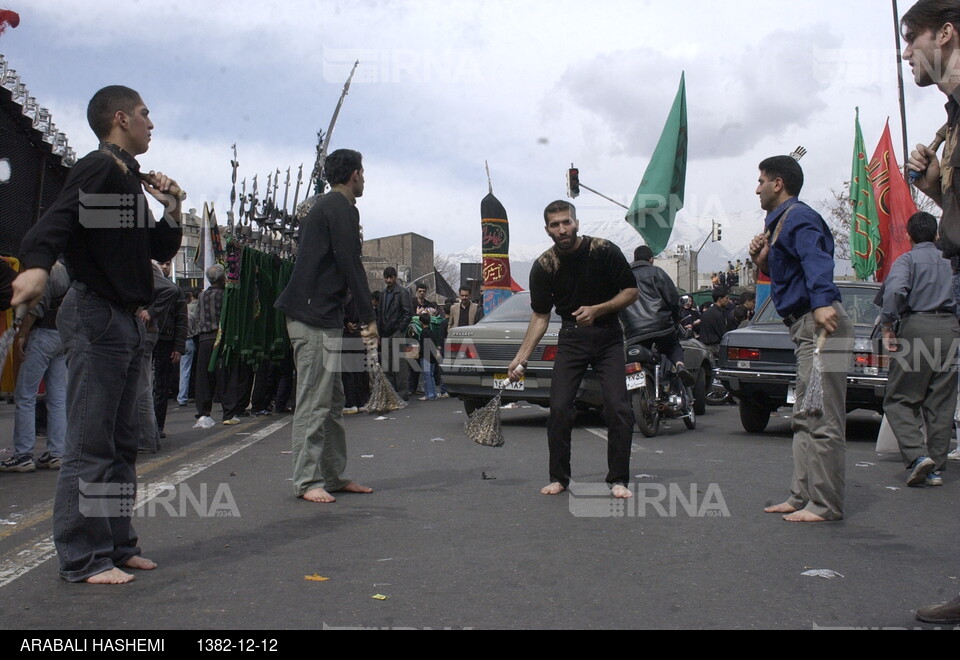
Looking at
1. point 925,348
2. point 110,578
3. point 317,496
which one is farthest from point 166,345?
point 925,348

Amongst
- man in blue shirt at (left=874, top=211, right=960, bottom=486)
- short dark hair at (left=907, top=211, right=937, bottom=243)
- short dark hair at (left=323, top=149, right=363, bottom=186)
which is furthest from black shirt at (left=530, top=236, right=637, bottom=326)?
short dark hair at (left=907, top=211, right=937, bottom=243)

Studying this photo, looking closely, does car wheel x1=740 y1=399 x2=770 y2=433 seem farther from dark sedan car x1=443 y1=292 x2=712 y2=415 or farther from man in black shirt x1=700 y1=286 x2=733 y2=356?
man in black shirt x1=700 y1=286 x2=733 y2=356

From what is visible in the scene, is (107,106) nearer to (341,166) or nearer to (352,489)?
(341,166)

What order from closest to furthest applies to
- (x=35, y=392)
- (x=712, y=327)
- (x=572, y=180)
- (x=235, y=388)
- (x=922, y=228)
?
(x=922, y=228) < (x=35, y=392) < (x=235, y=388) < (x=712, y=327) < (x=572, y=180)

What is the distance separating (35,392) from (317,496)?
3.34 m

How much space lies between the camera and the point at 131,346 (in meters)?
4.48

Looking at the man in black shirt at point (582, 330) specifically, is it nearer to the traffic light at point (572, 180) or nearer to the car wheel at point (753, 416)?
the car wheel at point (753, 416)

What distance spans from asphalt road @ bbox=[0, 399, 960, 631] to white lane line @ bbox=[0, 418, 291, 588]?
0.07ft

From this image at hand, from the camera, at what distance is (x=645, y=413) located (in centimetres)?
1033

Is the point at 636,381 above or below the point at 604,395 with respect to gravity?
below

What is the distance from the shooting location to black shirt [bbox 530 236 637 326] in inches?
263

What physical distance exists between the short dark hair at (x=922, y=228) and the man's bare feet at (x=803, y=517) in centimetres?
333

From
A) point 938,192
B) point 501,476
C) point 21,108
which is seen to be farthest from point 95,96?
point 21,108

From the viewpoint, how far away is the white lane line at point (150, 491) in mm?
4454
